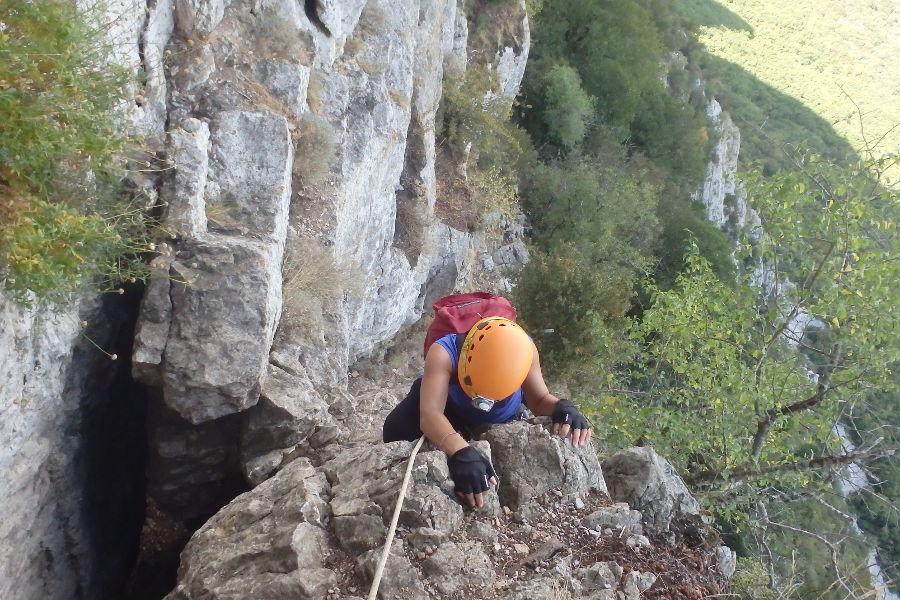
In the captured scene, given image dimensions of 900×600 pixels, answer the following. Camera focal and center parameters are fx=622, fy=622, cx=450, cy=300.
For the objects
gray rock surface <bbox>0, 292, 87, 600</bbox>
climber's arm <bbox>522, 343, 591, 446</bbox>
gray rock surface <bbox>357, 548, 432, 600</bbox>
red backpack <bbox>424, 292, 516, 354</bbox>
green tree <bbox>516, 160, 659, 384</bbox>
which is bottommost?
green tree <bbox>516, 160, 659, 384</bbox>

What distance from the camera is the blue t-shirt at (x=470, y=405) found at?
16.0ft

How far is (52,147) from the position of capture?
3.84 meters

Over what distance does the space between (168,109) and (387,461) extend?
423cm

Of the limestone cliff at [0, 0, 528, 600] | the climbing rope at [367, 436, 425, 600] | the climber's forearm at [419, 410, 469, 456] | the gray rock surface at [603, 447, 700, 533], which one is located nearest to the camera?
the climbing rope at [367, 436, 425, 600]

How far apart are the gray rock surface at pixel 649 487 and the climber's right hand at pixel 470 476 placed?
127 cm

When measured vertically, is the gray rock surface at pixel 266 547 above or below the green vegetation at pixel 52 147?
below

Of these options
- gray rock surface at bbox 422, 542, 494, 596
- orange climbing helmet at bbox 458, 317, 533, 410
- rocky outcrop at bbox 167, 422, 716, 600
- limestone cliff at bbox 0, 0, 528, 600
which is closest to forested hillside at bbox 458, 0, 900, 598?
rocky outcrop at bbox 167, 422, 716, 600

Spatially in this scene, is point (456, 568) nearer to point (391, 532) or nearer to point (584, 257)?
point (391, 532)

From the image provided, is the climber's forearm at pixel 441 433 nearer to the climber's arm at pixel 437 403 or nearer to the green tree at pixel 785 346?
the climber's arm at pixel 437 403

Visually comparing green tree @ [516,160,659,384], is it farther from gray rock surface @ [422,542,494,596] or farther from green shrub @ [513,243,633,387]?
gray rock surface @ [422,542,494,596]

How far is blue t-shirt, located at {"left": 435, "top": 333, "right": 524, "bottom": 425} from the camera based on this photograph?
4873mm

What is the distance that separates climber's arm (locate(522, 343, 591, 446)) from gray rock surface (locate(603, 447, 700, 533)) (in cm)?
48

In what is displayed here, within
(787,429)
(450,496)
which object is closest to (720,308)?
(787,429)

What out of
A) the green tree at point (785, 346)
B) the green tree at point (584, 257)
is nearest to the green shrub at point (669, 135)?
the green tree at point (584, 257)
